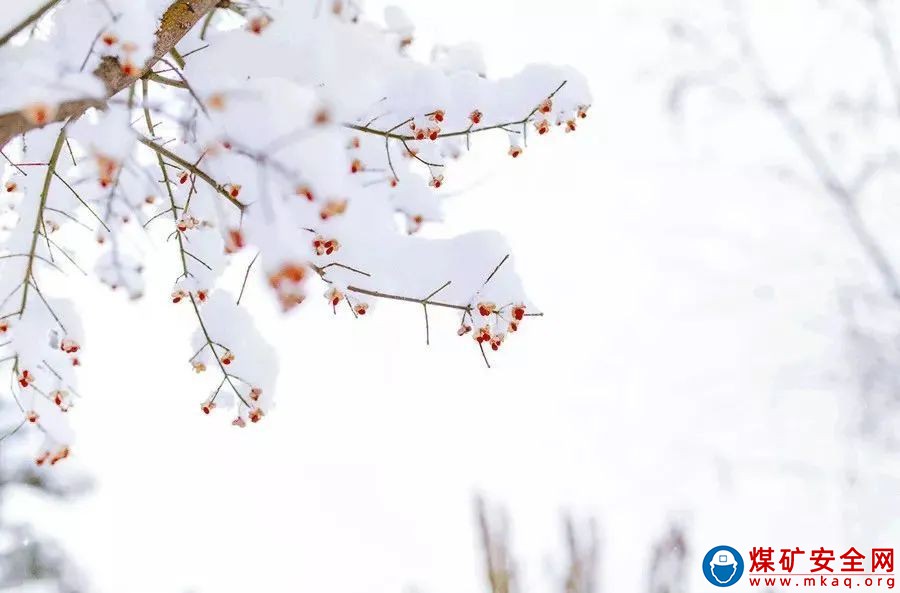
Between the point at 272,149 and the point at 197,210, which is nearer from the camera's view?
the point at 272,149

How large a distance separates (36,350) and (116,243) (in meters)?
0.35

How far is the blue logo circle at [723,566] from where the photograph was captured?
15.6 ft

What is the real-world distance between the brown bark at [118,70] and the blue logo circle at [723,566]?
15.7 ft

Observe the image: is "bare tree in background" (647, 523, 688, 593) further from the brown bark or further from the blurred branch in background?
the brown bark

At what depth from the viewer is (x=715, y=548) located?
486 centimetres

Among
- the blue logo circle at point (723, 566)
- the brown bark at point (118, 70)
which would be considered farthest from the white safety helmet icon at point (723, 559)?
the brown bark at point (118, 70)

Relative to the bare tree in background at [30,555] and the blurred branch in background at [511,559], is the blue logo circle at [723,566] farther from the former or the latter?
the bare tree in background at [30,555]

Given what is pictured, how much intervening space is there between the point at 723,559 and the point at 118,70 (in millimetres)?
4961

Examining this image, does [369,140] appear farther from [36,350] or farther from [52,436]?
[52,436]

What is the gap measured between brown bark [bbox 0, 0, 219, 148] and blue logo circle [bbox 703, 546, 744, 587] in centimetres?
478

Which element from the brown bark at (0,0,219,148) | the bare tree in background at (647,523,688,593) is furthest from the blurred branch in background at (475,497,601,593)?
the brown bark at (0,0,219,148)

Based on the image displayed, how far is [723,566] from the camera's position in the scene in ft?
15.7

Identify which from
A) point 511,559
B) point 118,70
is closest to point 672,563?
point 511,559

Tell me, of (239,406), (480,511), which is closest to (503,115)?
(239,406)
